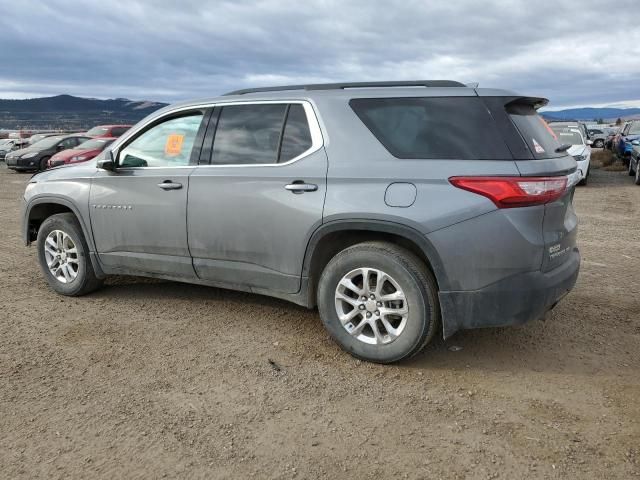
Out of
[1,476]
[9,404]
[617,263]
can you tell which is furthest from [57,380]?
[617,263]

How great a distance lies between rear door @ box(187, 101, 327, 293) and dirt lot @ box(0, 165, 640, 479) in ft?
1.78

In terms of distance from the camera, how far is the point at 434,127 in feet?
11.4

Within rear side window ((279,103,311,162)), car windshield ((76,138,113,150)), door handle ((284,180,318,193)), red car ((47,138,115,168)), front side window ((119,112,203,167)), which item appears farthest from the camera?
car windshield ((76,138,113,150))

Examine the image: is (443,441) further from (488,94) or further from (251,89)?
(251,89)

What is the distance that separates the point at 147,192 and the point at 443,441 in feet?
9.77

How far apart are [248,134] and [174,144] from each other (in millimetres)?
742

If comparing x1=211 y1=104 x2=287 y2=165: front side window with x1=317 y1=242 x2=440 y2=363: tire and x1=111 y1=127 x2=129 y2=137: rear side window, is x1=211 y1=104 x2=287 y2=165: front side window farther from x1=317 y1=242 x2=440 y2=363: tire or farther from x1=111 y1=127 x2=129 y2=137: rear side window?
x1=111 y1=127 x2=129 y2=137: rear side window

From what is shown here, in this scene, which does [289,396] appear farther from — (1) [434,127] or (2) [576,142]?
(2) [576,142]

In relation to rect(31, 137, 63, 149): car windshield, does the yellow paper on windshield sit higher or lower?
higher

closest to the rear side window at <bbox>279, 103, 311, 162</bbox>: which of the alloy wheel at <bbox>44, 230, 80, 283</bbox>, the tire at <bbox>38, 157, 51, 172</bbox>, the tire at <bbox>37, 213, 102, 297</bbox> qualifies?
the tire at <bbox>37, 213, 102, 297</bbox>

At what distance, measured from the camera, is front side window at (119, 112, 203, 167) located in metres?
4.41

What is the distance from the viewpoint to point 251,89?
4527 mm

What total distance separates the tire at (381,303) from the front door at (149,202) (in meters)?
1.33

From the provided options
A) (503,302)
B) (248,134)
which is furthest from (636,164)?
(248,134)
